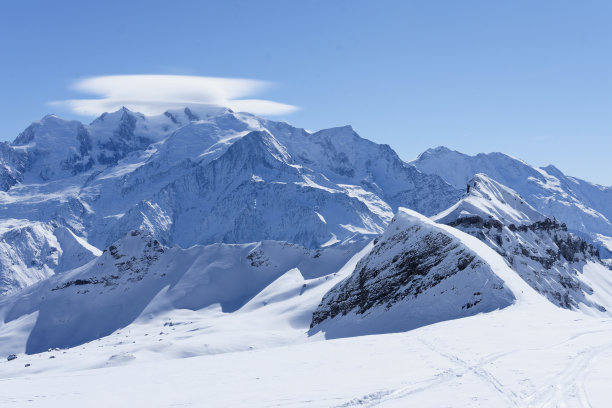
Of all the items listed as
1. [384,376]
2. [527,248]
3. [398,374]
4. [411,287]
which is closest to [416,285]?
[411,287]

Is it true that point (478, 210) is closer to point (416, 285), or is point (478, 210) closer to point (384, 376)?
point (416, 285)

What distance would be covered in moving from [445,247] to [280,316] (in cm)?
8723

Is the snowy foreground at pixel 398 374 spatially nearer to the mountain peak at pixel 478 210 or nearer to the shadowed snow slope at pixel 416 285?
the shadowed snow slope at pixel 416 285

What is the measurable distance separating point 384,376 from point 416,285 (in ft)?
127

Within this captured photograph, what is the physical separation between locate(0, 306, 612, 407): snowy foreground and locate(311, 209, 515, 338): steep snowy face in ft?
45.7

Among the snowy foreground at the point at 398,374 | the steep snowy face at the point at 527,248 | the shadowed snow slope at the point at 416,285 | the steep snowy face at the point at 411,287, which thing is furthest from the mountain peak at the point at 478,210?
the snowy foreground at the point at 398,374

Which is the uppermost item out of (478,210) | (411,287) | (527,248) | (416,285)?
(478,210)

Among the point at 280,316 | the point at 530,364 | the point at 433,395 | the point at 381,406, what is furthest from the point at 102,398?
the point at 280,316

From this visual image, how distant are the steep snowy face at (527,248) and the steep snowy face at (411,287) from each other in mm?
57010

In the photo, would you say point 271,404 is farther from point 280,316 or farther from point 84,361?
point 280,316

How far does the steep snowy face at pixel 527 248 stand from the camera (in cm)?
14434

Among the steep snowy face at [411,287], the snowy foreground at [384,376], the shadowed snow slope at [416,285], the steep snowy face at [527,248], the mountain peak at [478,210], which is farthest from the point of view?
the mountain peak at [478,210]

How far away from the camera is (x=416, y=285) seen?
6681cm

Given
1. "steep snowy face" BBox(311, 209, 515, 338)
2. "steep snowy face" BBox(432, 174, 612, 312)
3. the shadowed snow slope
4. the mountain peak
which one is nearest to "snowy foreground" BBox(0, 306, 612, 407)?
"steep snowy face" BBox(311, 209, 515, 338)
